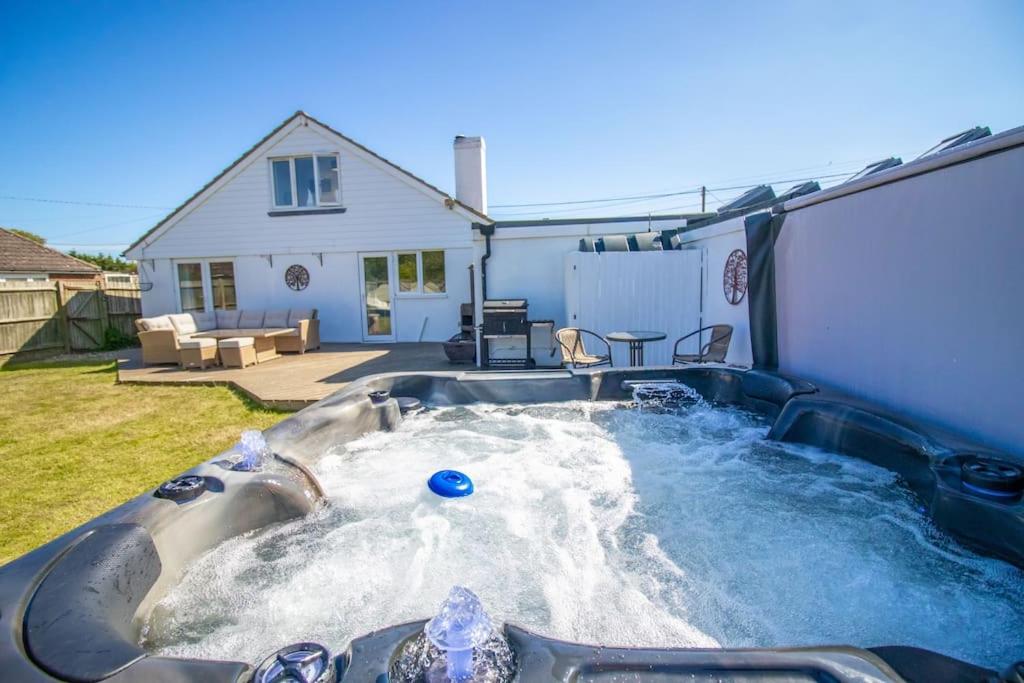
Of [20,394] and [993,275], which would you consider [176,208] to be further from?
[993,275]

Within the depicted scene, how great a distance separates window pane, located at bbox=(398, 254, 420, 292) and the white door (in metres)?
0.20

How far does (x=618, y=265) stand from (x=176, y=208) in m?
10.2

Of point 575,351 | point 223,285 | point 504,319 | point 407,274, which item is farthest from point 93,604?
point 223,285

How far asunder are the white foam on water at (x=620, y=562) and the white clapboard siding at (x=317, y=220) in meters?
7.98

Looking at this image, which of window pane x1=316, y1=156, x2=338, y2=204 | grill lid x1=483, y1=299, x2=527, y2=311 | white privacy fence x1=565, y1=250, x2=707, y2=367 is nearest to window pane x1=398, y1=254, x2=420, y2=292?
window pane x1=316, y1=156, x2=338, y2=204

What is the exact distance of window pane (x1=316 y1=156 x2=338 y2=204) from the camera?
1058cm

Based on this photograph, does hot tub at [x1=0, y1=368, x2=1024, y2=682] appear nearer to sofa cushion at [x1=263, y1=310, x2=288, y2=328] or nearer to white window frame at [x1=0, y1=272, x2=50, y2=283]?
sofa cushion at [x1=263, y1=310, x2=288, y2=328]

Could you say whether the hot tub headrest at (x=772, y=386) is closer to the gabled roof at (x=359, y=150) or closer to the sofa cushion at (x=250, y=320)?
the gabled roof at (x=359, y=150)

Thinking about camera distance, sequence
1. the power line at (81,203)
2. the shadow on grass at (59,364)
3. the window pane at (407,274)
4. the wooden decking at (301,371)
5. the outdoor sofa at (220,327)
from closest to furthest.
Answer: the wooden decking at (301,371)
the outdoor sofa at (220,327)
the shadow on grass at (59,364)
the window pane at (407,274)
the power line at (81,203)

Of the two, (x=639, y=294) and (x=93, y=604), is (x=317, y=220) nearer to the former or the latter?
(x=639, y=294)

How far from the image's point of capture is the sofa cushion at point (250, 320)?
31.9 feet

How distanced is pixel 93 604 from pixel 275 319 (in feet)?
30.6

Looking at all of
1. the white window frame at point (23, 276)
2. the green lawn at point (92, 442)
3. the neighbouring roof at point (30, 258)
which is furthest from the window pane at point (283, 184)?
the neighbouring roof at point (30, 258)

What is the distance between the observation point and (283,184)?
10711 mm
